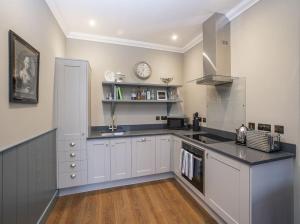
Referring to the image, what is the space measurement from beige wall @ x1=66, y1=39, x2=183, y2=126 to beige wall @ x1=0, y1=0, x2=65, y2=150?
0.55 meters

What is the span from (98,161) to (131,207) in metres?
0.87

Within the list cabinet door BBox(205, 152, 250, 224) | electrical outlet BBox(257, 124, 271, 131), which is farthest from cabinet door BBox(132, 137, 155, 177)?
electrical outlet BBox(257, 124, 271, 131)

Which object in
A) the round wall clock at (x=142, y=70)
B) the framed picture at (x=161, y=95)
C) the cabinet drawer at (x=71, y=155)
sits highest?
the round wall clock at (x=142, y=70)

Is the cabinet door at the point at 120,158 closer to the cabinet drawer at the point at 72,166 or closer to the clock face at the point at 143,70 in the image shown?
the cabinet drawer at the point at 72,166

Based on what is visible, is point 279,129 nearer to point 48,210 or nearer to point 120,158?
point 120,158

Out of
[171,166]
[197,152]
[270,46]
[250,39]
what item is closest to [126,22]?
[250,39]

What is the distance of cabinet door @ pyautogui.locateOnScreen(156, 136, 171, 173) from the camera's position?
297 centimetres

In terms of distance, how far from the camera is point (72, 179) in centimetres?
251

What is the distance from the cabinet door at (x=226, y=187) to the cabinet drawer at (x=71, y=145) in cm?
184

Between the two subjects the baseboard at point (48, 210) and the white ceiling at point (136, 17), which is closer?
the baseboard at point (48, 210)

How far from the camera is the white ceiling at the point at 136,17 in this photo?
213 centimetres

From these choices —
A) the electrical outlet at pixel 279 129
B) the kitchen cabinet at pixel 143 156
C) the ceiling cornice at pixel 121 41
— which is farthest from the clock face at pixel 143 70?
the electrical outlet at pixel 279 129

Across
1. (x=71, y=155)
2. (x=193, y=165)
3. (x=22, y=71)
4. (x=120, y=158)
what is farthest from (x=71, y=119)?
(x=193, y=165)

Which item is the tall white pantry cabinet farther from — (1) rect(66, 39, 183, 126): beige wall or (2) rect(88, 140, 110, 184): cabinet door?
(1) rect(66, 39, 183, 126): beige wall
